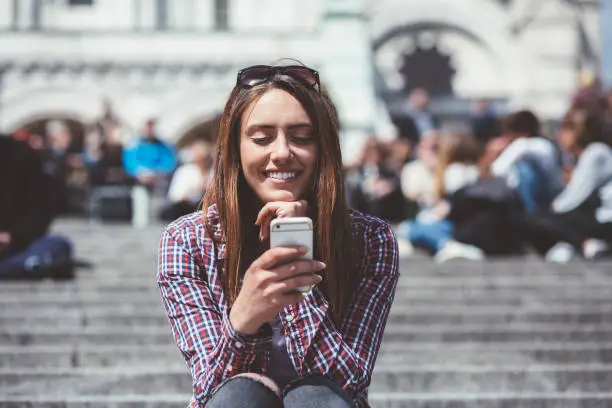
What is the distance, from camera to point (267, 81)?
126 inches

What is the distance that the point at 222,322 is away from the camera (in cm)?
315

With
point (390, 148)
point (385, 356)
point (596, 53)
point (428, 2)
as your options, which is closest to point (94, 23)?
point (428, 2)

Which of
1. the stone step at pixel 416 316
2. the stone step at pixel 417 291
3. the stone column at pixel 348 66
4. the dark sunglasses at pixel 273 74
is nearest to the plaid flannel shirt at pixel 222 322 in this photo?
the dark sunglasses at pixel 273 74

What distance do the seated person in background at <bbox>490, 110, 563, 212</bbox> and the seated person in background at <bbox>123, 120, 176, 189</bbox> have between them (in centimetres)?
548

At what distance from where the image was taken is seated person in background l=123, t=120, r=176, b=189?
553 inches

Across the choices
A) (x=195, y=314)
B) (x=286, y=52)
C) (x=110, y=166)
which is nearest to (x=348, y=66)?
(x=286, y=52)

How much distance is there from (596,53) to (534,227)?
26.2 m

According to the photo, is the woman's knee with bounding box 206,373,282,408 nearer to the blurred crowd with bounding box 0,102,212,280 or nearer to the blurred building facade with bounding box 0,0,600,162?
the blurred crowd with bounding box 0,102,212,280

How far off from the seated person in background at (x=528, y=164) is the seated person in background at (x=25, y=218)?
4031mm

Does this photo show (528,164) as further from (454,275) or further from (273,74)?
(273,74)

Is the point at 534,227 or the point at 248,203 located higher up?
the point at 248,203

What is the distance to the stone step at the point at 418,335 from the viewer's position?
6777 mm

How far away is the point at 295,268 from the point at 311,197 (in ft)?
1.59

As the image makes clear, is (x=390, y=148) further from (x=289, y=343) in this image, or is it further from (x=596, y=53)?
(x=596, y=53)
